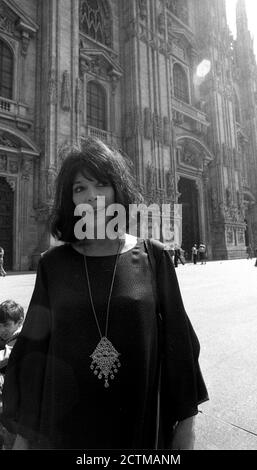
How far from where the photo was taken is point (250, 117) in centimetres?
3331

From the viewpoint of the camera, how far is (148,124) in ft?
63.4

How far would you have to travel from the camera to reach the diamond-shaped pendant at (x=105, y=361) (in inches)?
37.4

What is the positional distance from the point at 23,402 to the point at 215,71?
1213 inches

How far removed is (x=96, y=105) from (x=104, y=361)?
20.4 meters

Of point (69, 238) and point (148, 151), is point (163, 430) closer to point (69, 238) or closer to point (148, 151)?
point (69, 238)

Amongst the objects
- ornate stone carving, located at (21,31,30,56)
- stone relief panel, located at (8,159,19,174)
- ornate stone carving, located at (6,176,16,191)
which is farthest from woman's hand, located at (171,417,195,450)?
ornate stone carving, located at (21,31,30,56)

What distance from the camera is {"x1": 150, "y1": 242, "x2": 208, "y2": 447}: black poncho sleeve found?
38.9 inches

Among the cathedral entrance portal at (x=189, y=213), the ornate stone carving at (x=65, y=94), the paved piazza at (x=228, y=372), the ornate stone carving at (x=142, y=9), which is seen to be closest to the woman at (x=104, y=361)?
the paved piazza at (x=228, y=372)

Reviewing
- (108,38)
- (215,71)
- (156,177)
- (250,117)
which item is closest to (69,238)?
(156,177)

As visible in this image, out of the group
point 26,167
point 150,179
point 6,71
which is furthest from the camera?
point 150,179

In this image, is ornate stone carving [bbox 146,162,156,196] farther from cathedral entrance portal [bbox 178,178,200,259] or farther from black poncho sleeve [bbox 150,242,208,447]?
black poncho sleeve [bbox 150,242,208,447]

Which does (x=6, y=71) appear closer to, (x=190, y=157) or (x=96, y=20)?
(x=96, y=20)

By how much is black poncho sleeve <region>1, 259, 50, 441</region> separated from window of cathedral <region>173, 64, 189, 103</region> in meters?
26.6

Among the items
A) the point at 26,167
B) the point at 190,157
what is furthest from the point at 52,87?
the point at 190,157
